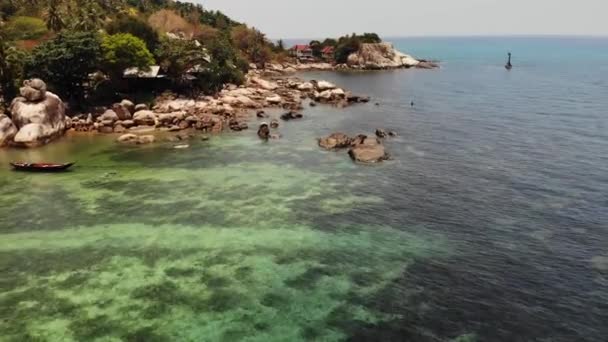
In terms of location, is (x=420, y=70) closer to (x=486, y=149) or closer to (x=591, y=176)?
(x=486, y=149)

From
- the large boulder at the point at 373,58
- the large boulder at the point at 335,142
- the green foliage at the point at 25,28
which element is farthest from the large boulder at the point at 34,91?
the large boulder at the point at 373,58

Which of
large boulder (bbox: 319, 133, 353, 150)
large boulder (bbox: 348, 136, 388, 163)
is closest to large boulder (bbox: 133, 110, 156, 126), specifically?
large boulder (bbox: 319, 133, 353, 150)

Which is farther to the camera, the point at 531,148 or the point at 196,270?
the point at 531,148

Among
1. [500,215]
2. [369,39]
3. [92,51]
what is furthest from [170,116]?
[369,39]

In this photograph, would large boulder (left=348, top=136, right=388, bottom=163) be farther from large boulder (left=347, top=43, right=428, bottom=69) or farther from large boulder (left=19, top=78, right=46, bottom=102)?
large boulder (left=347, top=43, right=428, bottom=69)

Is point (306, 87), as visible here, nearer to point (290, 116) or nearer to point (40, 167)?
point (290, 116)

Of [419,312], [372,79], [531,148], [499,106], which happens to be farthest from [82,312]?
[372,79]

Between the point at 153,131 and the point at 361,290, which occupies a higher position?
the point at 153,131
